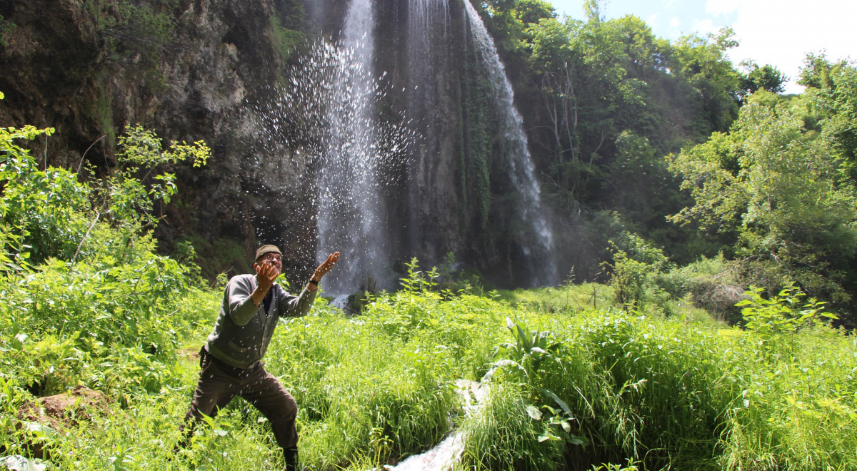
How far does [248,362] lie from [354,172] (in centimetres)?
1567

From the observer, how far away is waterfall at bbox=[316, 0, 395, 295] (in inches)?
693

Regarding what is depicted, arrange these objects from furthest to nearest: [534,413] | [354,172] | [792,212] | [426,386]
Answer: [354,172] < [792,212] < [426,386] < [534,413]

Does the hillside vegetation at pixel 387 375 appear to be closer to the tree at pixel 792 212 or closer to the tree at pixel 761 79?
the tree at pixel 792 212

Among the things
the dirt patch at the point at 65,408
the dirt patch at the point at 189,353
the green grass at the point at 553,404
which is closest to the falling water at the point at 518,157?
the green grass at the point at 553,404

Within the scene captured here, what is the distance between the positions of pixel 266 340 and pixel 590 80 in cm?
3125

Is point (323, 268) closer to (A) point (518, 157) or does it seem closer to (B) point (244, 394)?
(B) point (244, 394)

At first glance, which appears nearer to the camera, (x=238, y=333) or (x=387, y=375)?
(x=238, y=333)

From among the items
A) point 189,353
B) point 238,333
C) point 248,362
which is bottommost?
point 189,353

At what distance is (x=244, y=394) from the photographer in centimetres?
319

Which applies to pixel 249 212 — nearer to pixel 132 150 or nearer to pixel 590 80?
pixel 132 150

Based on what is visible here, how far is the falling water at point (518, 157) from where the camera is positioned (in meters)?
23.5

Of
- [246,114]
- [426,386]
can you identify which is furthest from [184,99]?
[426,386]

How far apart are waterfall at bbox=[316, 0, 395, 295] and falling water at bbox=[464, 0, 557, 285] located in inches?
282

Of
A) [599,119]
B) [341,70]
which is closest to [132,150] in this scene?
[341,70]
